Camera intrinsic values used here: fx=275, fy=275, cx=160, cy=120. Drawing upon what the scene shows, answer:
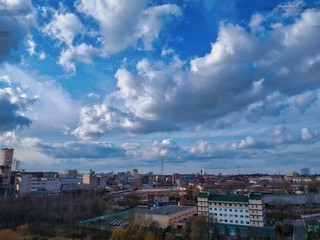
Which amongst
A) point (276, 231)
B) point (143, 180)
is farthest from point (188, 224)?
point (143, 180)

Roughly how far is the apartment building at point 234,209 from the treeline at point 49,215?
5.86 metres

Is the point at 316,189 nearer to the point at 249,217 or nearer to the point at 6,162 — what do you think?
the point at 249,217

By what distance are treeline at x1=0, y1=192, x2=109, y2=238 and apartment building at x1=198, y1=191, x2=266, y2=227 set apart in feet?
19.2

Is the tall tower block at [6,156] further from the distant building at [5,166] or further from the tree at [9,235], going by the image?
the tree at [9,235]

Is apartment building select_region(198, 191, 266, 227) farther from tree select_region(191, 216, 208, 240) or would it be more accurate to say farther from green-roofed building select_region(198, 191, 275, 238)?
tree select_region(191, 216, 208, 240)

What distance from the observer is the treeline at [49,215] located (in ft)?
39.7

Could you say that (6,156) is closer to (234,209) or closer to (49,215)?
(49,215)

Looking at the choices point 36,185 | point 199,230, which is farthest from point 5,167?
point 199,230

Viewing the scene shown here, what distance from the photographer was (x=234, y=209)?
1239cm

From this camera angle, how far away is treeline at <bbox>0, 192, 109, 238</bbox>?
12.1 metres

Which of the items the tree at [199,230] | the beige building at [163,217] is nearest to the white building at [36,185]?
the beige building at [163,217]

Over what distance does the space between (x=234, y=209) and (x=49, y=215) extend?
9491 millimetres

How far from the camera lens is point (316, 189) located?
26.5 m

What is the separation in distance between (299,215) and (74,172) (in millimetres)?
47657
